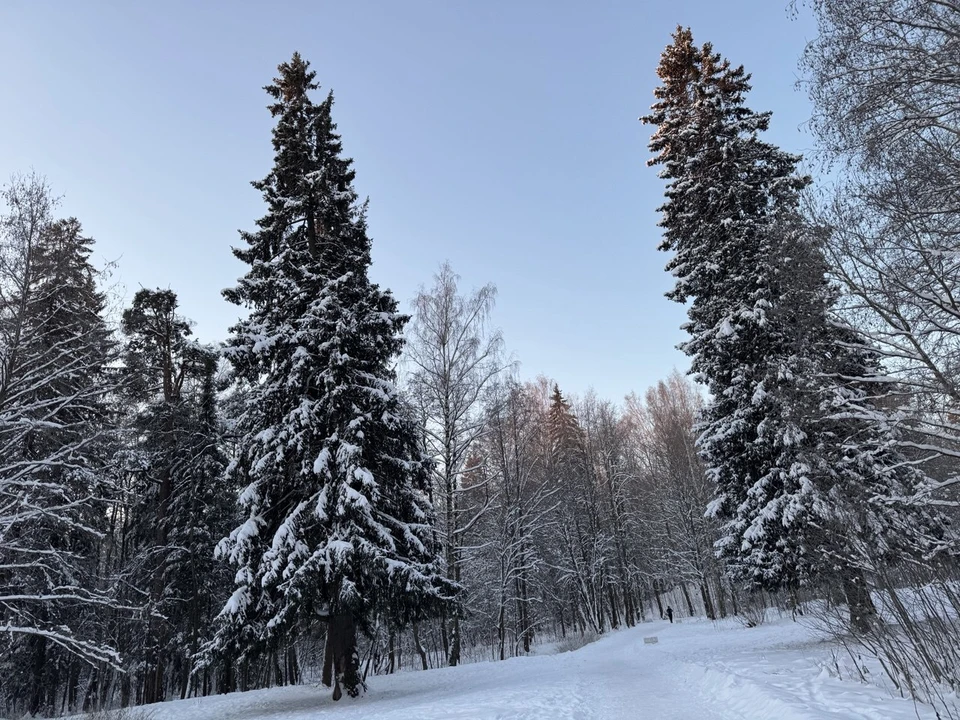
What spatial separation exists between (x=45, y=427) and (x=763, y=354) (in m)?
16.2

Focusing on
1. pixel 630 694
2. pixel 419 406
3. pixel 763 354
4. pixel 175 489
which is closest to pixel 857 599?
pixel 630 694

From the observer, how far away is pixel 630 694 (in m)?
9.20

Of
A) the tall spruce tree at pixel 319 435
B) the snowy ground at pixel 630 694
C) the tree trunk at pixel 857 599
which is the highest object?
the tall spruce tree at pixel 319 435

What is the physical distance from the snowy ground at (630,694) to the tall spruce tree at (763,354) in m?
2.02

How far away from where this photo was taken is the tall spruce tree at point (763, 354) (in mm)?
9891

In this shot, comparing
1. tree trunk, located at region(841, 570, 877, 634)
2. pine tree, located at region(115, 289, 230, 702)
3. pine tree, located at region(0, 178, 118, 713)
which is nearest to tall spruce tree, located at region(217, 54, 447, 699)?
pine tree, located at region(0, 178, 118, 713)

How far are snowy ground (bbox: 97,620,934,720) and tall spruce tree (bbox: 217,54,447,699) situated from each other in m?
1.69

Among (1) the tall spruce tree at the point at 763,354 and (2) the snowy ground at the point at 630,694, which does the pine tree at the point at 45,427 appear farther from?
(1) the tall spruce tree at the point at 763,354

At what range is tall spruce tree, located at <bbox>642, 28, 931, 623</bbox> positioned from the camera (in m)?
9.89

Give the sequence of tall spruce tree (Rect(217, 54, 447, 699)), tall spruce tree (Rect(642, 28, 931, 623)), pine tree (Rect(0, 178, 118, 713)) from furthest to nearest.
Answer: tall spruce tree (Rect(217, 54, 447, 699)) → tall spruce tree (Rect(642, 28, 931, 623)) → pine tree (Rect(0, 178, 118, 713))

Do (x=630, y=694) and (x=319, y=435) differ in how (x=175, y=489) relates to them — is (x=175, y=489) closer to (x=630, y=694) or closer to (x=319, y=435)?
(x=319, y=435)

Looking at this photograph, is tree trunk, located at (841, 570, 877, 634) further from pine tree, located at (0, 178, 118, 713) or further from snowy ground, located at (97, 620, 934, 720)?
pine tree, located at (0, 178, 118, 713)

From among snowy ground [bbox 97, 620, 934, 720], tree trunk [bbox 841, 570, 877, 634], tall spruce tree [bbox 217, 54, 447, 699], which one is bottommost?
snowy ground [bbox 97, 620, 934, 720]

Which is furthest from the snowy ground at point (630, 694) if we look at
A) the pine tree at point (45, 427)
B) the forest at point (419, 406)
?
the pine tree at point (45, 427)
